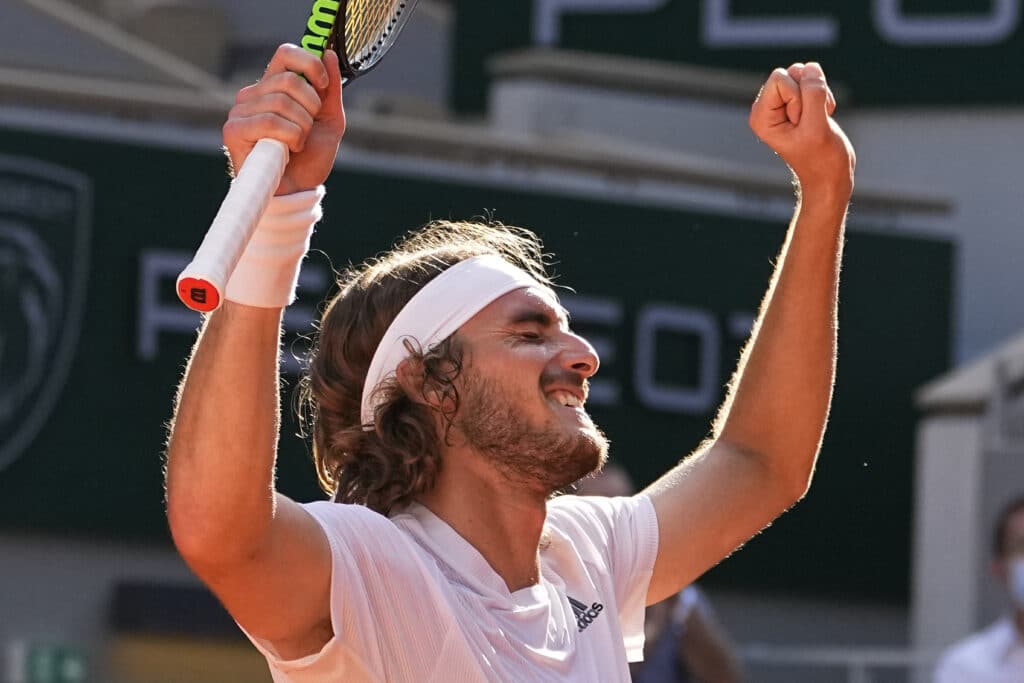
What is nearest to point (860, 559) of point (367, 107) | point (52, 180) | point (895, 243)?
point (895, 243)

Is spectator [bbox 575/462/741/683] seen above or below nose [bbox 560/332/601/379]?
below

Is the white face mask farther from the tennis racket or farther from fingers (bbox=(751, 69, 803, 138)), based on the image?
the tennis racket

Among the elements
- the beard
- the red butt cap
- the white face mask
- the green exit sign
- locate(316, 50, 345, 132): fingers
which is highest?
locate(316, 50, 345, 132): fingers

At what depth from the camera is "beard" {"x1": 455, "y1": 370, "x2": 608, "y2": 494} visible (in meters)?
3.44

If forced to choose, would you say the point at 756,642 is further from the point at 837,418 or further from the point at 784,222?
the point at 784,222

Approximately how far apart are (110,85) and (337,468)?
9.15m

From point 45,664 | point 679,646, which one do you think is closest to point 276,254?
point 679,646

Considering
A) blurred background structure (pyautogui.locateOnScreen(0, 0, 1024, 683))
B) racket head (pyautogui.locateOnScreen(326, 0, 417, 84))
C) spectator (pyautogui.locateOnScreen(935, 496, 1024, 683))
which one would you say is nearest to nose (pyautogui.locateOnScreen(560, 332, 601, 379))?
racket head (pyautogui.locateOnScreen(326, 0, 417, 84))

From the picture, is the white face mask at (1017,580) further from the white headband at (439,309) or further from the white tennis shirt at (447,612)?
the white headband at (439,309)

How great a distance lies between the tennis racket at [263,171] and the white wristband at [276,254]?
68 millimetres

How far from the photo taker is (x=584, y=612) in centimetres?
359

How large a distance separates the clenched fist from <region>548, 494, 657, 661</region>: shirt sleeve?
633 mm

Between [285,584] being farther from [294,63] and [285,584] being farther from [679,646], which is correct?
[679,646]

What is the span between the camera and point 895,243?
14398 millimetres
